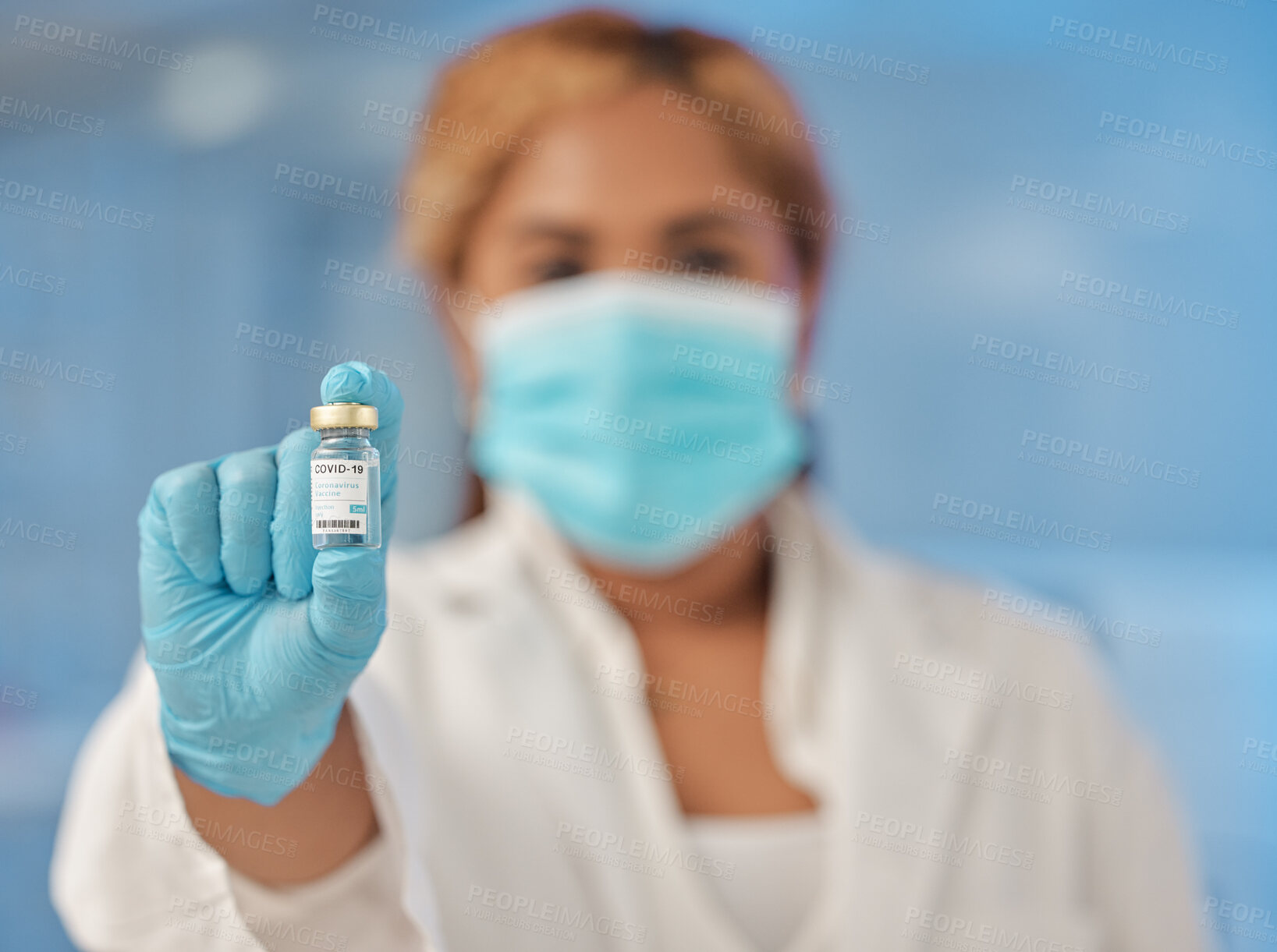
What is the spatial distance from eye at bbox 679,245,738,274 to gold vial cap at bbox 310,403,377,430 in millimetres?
799

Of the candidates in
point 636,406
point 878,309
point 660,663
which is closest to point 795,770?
point 660,663

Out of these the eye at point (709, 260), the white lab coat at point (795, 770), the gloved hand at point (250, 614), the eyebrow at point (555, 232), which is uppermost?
the eyebrow at point (555, 232)

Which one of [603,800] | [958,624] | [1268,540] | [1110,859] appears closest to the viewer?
[603,800]

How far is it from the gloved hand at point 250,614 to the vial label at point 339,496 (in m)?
0.05

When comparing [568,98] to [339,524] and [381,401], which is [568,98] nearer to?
[381,401]

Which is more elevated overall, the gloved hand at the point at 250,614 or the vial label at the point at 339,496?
the vial label at the point at 339,496

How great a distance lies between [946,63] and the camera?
5.91ft

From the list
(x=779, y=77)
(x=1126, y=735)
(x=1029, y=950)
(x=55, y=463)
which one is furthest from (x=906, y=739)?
(x=55, y=463)

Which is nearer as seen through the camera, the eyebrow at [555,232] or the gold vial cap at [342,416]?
the gold vial cap at [342,416]

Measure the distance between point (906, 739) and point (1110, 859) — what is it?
407 mm

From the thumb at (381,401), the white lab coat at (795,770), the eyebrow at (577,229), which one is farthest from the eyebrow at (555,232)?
the thumb at (381,401)

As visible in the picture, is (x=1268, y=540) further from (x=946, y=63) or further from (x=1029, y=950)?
(x=946, y=63)

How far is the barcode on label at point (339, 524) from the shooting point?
0.94m

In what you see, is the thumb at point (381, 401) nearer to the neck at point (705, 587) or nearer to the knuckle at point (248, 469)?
the knuckle at point (248, 469)
